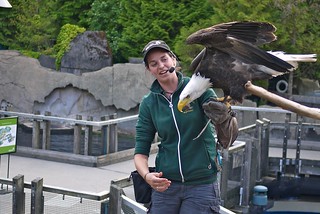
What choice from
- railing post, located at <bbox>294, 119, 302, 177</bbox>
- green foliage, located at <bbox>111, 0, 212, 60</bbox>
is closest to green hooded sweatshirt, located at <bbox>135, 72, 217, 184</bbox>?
railing post, located at <bbox>294, 119, 302, 177</bbox>

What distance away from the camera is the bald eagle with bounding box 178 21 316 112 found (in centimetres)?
306

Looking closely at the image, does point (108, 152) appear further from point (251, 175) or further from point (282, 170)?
point (282, 170)

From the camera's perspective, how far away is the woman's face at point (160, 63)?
9.88 ft

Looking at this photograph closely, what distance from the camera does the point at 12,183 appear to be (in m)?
5.29

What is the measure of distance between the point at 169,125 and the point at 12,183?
2.68m

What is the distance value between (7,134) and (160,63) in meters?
4.96

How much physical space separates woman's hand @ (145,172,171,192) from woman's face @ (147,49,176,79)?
1.53ft

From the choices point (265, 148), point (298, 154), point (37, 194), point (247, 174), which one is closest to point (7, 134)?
point (37, 194)

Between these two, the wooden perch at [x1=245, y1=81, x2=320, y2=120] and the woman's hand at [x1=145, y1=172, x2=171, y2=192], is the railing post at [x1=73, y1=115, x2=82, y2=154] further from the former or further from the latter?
the wooden perch at [x1=245, y1=81, x2=320, y2=120]

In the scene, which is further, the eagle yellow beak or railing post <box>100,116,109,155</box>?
railing post <box>100,116,109,155</box>

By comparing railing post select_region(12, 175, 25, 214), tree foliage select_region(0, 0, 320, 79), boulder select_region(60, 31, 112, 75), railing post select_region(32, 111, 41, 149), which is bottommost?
railing post select_region(12, 175, 25, 214)

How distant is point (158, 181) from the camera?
2906mm

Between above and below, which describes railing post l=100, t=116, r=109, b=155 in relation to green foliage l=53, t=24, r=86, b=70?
below

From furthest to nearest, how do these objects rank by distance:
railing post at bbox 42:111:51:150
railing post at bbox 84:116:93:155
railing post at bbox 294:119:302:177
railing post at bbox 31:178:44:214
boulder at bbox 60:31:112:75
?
boulder at bbox 60:31:112:75, railing post at bbox 294:119:302:177, railing post at bbox 42:111:51:150, railing post at bbox 84:116:93:155, railing post at bbox 31:178:44:214
